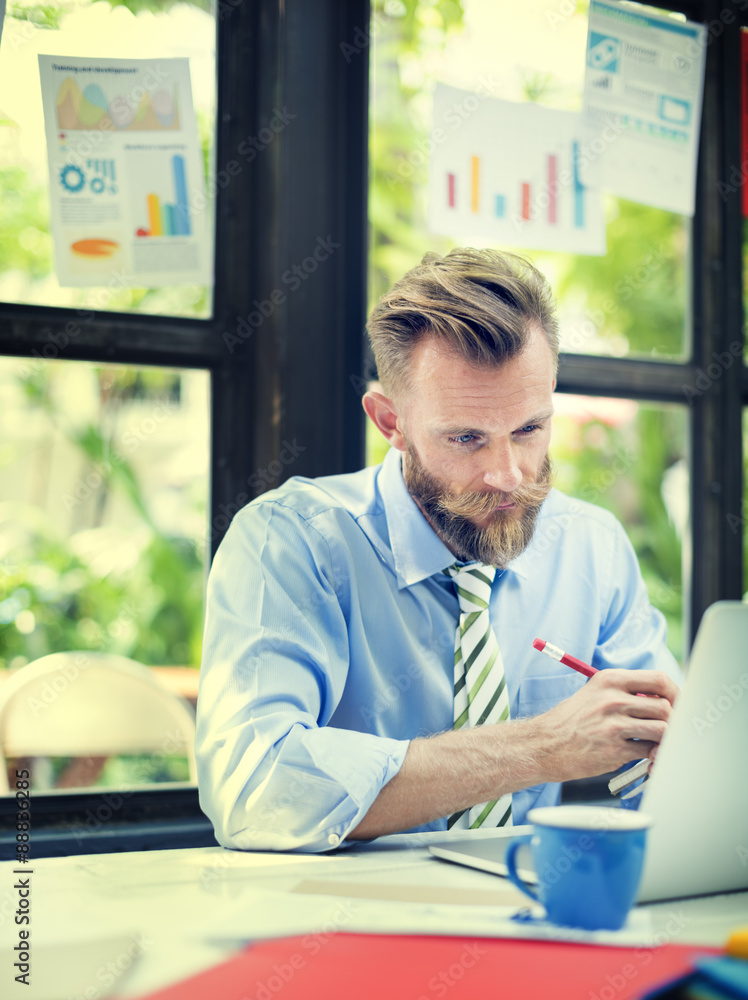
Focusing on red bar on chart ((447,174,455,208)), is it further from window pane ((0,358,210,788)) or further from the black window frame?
window pane ((0,358,210,788))

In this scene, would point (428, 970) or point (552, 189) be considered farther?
point (552, 189)

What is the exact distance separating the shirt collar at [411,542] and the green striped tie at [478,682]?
0.06m

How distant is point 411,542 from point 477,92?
104 cm

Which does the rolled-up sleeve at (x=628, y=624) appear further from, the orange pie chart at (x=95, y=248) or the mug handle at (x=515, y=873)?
the orange pie chart at (x=95, y=248)

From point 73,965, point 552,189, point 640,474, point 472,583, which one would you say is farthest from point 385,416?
point 640,474

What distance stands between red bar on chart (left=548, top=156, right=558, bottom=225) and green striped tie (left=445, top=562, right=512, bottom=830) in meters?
0.95

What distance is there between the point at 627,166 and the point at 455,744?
1.47 meters

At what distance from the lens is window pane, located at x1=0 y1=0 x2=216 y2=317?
5.38ft

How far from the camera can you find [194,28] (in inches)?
70.0

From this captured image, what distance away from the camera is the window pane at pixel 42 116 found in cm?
164

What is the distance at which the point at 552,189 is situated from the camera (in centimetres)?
200

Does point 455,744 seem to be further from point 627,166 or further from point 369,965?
point 627,166

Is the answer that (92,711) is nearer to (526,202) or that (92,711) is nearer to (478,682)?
(478,682)

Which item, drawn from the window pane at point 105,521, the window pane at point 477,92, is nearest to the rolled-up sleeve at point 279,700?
the window pane at point 105,521
